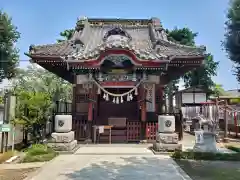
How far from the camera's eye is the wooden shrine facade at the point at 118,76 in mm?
12359

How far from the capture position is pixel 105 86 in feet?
42.4

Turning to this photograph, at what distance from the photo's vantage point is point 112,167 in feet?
25.1

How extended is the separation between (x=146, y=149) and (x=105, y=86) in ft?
12.9

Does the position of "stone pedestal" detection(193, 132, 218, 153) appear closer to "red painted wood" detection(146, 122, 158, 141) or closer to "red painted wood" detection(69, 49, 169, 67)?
"red painted wood" detection(146, 122, 158, 141)

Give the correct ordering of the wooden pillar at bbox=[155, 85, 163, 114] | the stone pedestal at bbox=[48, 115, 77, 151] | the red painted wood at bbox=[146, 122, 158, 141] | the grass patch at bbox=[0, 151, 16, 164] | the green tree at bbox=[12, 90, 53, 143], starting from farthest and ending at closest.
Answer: the wooden pillar at bbox=[155, 85, 163, 114]
the red painted wood at bbox=[146, 122, 158, 141]
the green tree at bbox=[12, 90, 53, 143]
the stone pedestal at bbox=[48, 115, 77, 151]
the grass patch at bbox=[0, 151, 16, 164]

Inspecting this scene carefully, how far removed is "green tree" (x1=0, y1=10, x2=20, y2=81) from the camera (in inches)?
778

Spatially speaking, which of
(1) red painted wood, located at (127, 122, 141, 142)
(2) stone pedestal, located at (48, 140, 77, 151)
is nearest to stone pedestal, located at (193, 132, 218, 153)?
(1) red painted wood, located at (127, 122, 141, 142)

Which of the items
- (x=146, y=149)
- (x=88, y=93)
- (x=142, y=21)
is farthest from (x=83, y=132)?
(x=142, y=21)

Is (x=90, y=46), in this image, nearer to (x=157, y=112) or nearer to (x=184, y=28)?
(x=157, y=112)

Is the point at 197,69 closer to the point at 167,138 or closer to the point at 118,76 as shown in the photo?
the point at 118,76

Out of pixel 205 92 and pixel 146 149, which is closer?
pixel 146 149

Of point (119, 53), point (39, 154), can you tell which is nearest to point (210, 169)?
point (39, 154)

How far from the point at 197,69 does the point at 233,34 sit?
9230mm

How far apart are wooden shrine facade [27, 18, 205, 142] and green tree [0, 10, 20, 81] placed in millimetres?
7421
